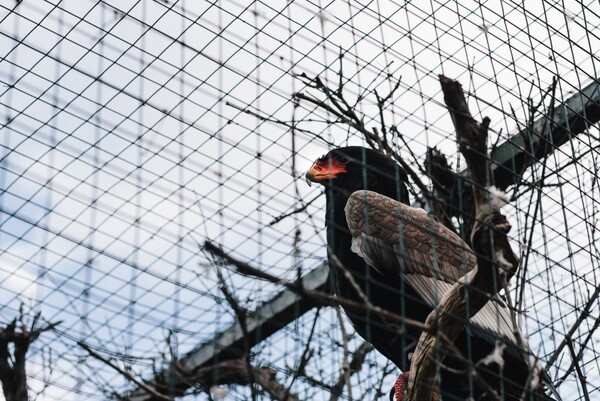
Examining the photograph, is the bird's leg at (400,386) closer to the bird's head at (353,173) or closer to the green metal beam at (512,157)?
the green metal beam at (512,157)

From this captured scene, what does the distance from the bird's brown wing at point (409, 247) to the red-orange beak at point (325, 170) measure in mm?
263

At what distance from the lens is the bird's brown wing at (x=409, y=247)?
15.4 ft

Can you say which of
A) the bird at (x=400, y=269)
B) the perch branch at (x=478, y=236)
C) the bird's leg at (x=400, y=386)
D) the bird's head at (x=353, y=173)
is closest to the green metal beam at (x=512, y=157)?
the bird at (x=400, y=269)

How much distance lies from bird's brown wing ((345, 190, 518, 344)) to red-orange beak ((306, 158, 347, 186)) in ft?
0.86

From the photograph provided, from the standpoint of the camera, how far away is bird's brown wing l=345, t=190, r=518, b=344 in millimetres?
4684

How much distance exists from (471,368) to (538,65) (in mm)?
2027

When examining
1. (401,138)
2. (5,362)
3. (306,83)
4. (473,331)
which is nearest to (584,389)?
(473,331)

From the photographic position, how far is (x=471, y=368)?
301 cm

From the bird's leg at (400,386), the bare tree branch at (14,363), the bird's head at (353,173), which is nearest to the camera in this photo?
the bare tree branch at (14,363)

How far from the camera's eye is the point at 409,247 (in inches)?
194

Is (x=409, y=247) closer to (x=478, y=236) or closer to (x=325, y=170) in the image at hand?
(x=325, y=170)

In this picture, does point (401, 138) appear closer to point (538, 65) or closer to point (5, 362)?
point (538, 65)

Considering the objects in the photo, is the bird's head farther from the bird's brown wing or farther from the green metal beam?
the green metal beam

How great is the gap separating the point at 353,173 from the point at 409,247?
2.19 ft
